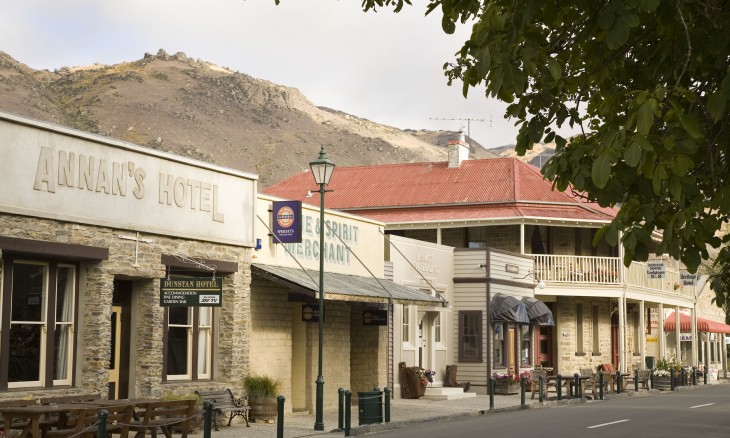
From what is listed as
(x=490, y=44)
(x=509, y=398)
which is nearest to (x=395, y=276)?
(x=509, y=398)

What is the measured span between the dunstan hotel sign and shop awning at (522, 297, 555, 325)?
1628cm

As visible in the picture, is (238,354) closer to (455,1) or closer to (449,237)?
(455,1)

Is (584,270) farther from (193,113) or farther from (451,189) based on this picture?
(193,113)

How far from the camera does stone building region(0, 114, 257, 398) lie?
16.9m

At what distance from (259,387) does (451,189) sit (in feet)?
71.2

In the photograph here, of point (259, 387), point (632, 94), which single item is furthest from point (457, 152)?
point (632, 94)

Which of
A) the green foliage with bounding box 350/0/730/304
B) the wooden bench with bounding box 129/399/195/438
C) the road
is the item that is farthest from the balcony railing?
the green foliage with bounding box 350/0/730/304

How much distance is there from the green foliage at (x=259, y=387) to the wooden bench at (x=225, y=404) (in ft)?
1.84

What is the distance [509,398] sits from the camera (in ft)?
106

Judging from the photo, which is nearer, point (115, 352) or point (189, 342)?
point (115, 352)

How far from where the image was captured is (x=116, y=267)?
1848 cm

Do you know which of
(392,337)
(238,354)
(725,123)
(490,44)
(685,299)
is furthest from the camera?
(685,299)

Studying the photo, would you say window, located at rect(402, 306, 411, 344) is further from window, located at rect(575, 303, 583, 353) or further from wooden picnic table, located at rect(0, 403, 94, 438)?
wooden picnic table, located at rect(0, 403, 94, 438)

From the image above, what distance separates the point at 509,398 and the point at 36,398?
59.3ft
